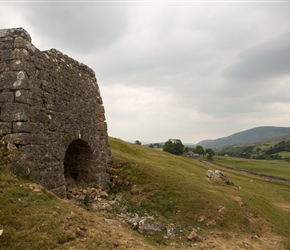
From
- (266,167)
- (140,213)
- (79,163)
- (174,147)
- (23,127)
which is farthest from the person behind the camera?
(174,147)

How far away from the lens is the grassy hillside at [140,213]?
7.78m

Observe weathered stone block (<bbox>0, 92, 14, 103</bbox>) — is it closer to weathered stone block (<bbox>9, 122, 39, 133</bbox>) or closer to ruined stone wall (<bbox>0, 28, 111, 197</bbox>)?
ruined stone wall (<bbox>0, 28, 111, 197</bbox>)

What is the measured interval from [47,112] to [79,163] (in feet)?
20.3

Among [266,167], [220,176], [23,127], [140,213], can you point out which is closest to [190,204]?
[140,213]

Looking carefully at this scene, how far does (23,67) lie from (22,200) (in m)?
5.62

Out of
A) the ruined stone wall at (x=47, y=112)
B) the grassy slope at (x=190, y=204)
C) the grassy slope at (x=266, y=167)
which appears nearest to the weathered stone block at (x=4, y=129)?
the ruined stone wall at (x=47, y=112)

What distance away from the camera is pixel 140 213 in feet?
50.3

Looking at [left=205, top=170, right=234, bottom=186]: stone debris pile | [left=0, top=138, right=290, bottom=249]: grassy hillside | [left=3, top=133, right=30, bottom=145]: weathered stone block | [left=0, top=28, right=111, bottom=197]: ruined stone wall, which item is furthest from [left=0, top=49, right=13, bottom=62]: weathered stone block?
[left=205, top=170, right=234, bottom=186]: stone debris pile

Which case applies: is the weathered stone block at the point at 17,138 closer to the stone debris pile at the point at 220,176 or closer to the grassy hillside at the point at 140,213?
the grassy hillside at the point at 140,213

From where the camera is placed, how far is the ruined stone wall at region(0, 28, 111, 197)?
10875 millimetres

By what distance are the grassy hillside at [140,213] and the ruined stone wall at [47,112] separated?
5.72 feet

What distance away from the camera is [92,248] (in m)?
7.73

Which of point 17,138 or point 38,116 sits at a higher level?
point 38,116

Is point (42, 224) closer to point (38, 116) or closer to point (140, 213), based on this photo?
point (38, 116)
